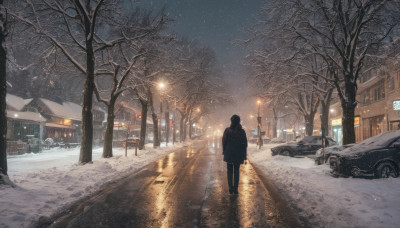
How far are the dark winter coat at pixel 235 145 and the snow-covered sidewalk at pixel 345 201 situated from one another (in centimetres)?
160

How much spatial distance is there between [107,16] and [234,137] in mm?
10146

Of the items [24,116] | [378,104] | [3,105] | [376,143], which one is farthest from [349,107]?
[24,116]

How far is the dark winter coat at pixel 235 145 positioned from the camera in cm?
760

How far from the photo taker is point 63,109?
4469cm

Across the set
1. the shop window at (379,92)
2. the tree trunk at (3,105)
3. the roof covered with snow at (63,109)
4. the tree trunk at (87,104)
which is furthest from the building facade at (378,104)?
the roof covered with snow at (63,109)

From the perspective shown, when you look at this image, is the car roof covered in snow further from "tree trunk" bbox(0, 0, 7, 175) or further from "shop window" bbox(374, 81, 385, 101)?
"shop window" bbox(374, 81, 385, 101)

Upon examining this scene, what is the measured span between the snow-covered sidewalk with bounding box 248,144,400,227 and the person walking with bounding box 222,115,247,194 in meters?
1.43

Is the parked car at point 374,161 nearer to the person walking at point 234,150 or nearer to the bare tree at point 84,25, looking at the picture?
the person walking at point 234,150

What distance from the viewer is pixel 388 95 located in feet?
77.7

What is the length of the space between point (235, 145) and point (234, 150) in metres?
0.15

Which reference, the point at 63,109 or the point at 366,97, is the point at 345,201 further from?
the point at 63,109

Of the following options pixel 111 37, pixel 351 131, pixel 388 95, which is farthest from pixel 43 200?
pixel 388 95

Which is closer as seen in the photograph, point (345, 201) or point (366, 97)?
point (345, 201)

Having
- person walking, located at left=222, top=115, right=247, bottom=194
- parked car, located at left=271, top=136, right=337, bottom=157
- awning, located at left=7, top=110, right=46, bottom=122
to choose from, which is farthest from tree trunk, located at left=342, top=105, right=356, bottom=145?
awning, located at left=7, top=110, right=46, bottom=122
